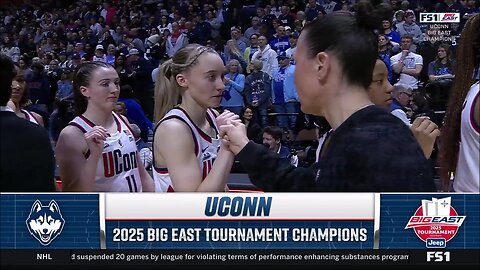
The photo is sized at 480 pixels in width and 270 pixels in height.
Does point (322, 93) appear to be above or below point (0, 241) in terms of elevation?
above

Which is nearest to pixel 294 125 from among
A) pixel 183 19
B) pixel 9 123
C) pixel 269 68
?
pixel 269 68

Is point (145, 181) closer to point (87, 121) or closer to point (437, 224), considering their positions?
point (87, 121)

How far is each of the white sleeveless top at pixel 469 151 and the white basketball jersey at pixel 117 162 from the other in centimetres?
85

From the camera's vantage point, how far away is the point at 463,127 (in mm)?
1246

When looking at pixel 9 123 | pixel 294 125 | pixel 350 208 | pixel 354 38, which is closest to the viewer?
pixel 354 38

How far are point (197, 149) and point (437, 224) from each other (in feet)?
1.90

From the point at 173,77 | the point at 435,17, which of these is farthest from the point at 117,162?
the point at 435,17

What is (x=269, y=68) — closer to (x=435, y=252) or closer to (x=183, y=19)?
(x=183, y=19)

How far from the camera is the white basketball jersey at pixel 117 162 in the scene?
1.83 metres

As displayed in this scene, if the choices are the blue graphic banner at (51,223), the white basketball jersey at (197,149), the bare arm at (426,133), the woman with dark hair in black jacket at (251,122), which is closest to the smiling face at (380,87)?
the bare arm at (426,133)

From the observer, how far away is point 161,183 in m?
1.69

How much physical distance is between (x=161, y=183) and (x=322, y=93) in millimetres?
755

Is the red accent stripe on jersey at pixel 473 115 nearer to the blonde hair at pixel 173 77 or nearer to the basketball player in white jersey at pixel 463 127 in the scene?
the basketball player in white jersey at pixel 463 127

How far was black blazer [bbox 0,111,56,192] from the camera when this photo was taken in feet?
4.55
